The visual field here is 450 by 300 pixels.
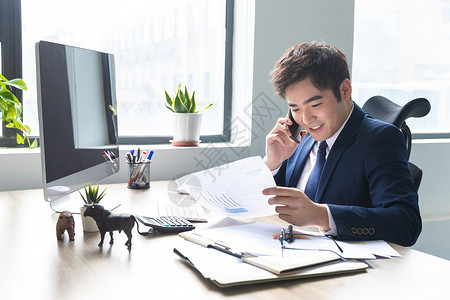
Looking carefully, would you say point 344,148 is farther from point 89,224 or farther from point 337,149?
point 89,224

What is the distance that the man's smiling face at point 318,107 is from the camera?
56.1 inches

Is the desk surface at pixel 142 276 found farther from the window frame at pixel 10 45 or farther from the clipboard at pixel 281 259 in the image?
the window frame at pixel 10 45

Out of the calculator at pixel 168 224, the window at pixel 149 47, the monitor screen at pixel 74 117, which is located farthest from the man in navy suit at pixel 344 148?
the window at pixel 149 47

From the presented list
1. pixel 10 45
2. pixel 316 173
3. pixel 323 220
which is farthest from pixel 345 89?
pixel 10 45

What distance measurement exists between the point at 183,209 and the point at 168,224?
249mm

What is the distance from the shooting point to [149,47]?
2.36m

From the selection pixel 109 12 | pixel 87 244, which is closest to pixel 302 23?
pixel 109 12

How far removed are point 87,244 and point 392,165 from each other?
85 cm

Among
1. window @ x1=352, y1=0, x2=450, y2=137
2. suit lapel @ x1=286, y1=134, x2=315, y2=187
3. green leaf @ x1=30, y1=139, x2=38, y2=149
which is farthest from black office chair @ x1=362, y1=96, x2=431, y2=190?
green leaf @ x1=30, y1=139, x2=38, y2=149

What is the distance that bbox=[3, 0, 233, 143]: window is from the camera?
212cm

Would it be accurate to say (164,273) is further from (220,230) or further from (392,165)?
(392,165)

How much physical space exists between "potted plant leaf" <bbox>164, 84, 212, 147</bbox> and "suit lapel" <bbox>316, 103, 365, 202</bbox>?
933 mm

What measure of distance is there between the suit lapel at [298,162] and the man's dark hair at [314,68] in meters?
0.30

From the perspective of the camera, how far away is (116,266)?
958mm
